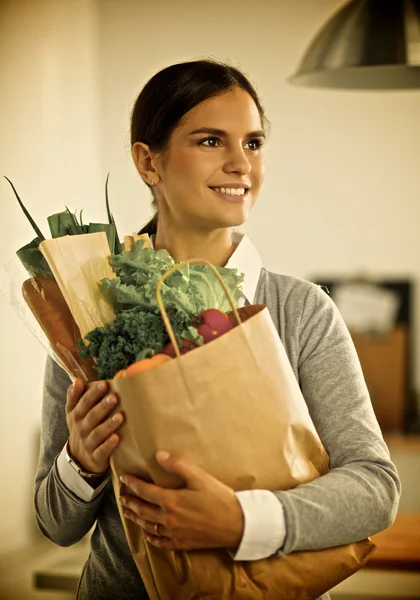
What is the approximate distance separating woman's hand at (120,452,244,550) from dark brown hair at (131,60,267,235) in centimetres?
68

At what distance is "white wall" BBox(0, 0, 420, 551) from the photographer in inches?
178

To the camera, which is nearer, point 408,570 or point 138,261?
point 138,261

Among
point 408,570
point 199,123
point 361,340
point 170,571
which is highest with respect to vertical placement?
point 199,123

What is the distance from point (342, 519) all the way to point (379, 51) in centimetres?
134

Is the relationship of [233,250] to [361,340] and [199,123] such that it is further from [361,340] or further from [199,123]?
[361,340]

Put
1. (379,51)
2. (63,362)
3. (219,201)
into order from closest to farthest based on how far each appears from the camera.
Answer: (63,362) → (219,201) → (379,51)

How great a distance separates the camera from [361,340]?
475 centimetres

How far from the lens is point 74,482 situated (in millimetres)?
1326

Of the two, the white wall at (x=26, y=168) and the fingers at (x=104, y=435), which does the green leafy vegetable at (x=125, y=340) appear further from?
the white wall at (x=26, y=168)

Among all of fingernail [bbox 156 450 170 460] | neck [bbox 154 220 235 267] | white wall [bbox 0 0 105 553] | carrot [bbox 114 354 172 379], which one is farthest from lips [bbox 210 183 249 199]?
white wall [bbox 0 0 105 553]

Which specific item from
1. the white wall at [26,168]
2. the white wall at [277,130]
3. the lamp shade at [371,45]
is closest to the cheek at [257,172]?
the lamp shade at [371,45]

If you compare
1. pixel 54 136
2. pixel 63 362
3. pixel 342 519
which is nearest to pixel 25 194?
pixel 54 136

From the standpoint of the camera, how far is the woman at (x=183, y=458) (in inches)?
44.1

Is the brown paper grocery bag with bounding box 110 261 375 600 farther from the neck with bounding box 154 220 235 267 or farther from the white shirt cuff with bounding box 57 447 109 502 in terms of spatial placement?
the neck with bounding box 154 220 235 267
